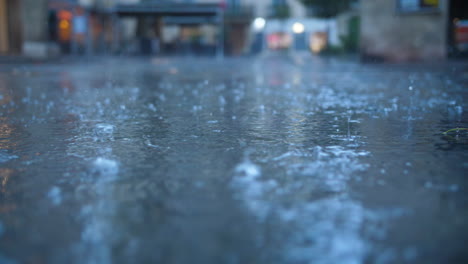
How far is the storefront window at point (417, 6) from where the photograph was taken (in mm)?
13070

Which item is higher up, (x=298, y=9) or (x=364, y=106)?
(x=298, y=9)

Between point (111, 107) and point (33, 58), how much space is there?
41.7 feet

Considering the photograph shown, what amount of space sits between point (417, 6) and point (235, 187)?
12.6 meters

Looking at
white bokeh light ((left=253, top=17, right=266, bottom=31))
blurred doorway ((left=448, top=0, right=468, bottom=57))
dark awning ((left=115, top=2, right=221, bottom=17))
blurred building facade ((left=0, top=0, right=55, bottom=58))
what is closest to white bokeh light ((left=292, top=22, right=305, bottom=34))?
white bokeh light ((left=253, top=17, right=266, bottom=31))

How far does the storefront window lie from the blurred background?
0.08 feet

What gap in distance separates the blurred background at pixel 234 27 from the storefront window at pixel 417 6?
25 millimetres

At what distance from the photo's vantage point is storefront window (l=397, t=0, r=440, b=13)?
1307 cm

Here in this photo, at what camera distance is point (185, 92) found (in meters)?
7.12

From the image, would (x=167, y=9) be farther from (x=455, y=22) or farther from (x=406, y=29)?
(x=406, y=29)

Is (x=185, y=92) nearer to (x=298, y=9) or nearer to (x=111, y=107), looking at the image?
(x=111, y=107)

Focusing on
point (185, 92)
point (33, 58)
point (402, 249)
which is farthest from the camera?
point (33, 58)

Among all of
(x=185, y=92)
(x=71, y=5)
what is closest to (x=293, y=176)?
(x=185, y=92)

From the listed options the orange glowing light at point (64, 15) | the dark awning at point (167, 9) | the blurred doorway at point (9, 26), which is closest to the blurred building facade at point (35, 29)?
the blurred doorway at point (9, 26)

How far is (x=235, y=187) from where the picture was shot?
7.33 ft
